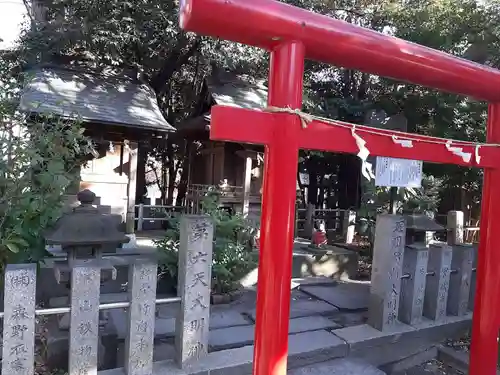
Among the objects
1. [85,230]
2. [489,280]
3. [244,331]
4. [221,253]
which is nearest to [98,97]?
[221,253]

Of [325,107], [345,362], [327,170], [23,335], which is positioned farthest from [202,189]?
[23,335]

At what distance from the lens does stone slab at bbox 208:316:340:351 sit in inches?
140

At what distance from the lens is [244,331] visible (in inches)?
154

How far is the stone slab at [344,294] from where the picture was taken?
4.90 m

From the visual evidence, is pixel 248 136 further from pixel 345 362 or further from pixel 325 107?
pixel 325 107

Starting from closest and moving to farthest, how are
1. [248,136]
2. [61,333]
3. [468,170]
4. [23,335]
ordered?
[248,136]
[23,335]
[61,333]
[468,170]

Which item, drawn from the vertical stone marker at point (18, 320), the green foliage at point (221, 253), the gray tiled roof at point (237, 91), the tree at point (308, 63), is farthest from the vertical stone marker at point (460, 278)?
the gray tiled roof at point (237, 91)

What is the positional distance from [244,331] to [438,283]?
6.66 feet

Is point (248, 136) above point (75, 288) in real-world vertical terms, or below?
above

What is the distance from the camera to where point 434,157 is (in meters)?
2.60

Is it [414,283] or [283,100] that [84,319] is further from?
[414,283]

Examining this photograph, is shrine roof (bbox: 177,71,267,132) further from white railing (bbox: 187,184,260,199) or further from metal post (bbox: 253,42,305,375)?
metal post (bbox: 253,42,305,375)

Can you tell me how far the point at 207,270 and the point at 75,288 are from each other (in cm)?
88

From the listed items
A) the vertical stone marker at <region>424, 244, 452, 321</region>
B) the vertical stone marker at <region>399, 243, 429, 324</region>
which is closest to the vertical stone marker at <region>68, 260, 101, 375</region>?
the vertical stone marker at <region>399, 243, 429, 324</region>
